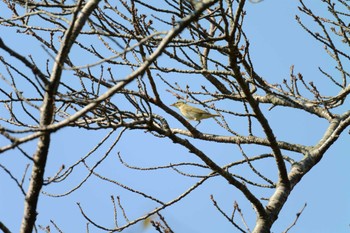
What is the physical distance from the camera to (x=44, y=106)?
283 centimetres

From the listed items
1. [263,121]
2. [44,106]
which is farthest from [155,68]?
[44,106]

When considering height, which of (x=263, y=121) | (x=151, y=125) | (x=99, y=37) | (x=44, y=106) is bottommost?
(x=44, y=106)

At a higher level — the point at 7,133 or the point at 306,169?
the point at 306,169

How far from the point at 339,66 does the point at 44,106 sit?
370 centimetres

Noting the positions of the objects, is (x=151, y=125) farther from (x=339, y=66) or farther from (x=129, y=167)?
(x=339, y=66)

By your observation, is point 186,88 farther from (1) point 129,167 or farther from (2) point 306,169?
(2) point 306,169

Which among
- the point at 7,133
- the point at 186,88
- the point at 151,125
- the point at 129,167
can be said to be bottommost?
the point at 7,133

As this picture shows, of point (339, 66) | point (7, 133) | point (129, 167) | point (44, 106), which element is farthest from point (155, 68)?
point (7, 133)

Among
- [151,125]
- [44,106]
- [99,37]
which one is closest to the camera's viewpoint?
[44,106]

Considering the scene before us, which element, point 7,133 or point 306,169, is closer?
point 7,133

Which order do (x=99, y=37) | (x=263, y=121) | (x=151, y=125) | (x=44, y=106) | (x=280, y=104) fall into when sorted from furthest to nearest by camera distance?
(x=280, y=104), (x=99, y=37), (x=263, y=121), (x=151, y=125), (x=44, y=106)

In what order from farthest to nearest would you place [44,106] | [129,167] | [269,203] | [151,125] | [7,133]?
1. [129,167]
2. [269,203]
3. [151,125]
4. [44,106]
5. [7,133]

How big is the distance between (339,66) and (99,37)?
8.50ft

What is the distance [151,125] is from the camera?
357 centimetres
